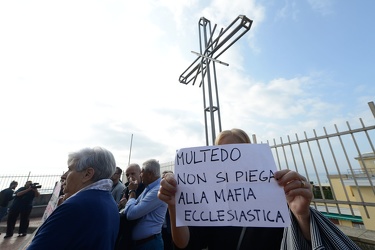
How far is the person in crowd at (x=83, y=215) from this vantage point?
136 cm

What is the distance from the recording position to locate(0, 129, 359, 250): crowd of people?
1011mm

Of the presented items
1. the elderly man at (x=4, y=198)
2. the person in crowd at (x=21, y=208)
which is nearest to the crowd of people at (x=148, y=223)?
the person in crowd at (x=21, y=208)

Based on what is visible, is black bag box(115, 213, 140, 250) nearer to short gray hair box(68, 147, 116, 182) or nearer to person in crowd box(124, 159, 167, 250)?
person in crowd box(124, 159, 167, 250)

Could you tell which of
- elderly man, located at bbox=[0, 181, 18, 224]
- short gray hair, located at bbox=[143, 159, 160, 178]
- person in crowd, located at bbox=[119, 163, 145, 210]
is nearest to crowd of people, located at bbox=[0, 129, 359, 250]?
short gray hair, located at bbox=[143, 159, 160, 178]

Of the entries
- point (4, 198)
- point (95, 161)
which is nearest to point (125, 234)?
point (95, 161)

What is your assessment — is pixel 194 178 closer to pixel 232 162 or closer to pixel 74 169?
pixel 232 162

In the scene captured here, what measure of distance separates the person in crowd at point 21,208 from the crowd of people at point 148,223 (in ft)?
22.9

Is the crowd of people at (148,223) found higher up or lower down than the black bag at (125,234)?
higher up

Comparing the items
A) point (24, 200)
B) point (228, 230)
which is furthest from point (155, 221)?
point (24, 200)

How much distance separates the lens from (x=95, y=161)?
6.42 feet

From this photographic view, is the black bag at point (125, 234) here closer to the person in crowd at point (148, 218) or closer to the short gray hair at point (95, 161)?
the person in crowd at point (148, 218)

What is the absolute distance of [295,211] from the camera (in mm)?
1065

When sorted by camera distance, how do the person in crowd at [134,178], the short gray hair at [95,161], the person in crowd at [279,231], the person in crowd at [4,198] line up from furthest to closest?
the person in crowd at [4,198] → the person in crowd at [134,178] → the short gray hair at [95,161] → the person in crowd at [279,231]

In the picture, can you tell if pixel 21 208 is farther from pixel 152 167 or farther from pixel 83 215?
pixel 83 215
